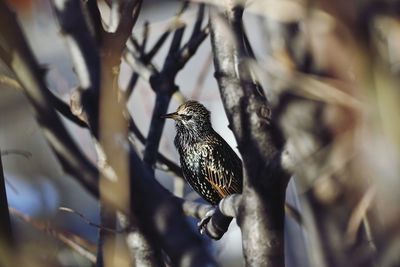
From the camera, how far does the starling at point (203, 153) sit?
6.90 feet

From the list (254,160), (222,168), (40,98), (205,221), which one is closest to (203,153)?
(222,168)

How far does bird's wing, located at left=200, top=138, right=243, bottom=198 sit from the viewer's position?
207 cm

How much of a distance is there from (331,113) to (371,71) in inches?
47.0

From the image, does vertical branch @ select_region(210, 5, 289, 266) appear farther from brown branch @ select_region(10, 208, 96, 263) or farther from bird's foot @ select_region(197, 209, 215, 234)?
brown branch @ select_region(10, 208, 96, 263)

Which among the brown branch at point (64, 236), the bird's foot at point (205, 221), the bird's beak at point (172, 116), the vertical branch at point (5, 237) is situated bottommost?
the vertical branch at point (5, 237)

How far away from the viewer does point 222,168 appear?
2104 mm

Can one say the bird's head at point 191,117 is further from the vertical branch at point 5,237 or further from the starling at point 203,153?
the vertical branch at point 5,237

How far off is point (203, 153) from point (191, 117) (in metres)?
0.11

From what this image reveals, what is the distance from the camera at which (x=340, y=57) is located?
6.08 ft

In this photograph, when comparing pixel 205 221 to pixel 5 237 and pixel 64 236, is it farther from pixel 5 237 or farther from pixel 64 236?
pixel 64 236

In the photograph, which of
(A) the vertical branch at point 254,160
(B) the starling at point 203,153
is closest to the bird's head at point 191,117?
(B) the starling at point 203,153

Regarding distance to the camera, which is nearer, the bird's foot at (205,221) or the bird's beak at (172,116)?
the bird's foot at (205,221)

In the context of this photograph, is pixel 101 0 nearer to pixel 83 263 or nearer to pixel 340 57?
pixel 340 57

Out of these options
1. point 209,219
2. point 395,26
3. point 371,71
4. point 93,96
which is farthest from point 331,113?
point 371,71
